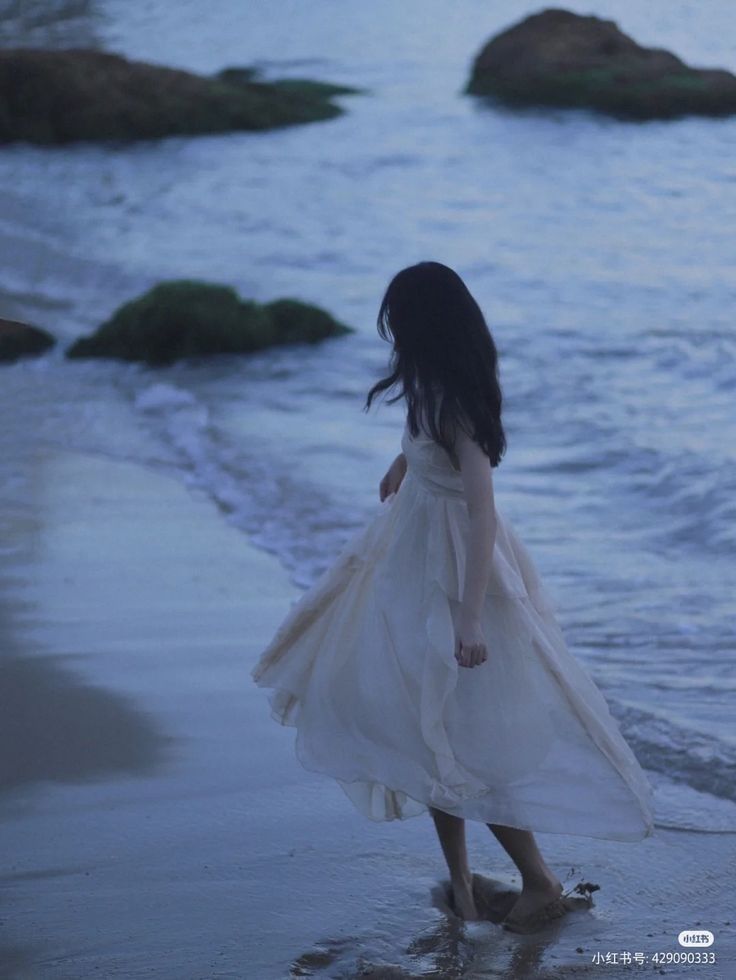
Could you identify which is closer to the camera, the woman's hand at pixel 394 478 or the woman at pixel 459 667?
the woman at pixel 459 667

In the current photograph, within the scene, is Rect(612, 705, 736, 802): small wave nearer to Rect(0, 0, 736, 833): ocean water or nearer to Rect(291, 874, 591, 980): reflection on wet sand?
Rect(0, 0, 736, 833): ocean water

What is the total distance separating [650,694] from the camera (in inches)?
203

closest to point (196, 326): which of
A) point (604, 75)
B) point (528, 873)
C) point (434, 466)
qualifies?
point (434, 466)

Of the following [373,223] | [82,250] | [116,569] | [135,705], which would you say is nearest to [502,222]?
[373,223]

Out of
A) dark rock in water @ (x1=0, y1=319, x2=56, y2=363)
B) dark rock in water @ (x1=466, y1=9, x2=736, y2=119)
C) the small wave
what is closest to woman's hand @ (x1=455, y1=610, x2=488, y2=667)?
the small wave

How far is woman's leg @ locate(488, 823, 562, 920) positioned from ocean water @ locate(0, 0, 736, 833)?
71cm

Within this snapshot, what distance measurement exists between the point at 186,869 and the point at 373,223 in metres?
17.1

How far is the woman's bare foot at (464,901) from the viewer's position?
11.7 ft

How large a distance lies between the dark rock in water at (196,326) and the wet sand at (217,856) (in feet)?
20.0

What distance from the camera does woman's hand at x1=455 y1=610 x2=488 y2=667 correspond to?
3287 mm

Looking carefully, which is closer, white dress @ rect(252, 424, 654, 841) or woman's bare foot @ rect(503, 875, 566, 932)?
white dress @ rect(252, 424, 654, 841)

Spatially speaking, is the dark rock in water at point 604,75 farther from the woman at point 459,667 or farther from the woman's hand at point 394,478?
the woman at point 459,667

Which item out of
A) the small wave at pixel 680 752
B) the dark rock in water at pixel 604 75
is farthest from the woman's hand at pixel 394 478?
the dark rock in water at pixel 604 75

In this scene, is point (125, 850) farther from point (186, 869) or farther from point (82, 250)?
point (82, 250)
